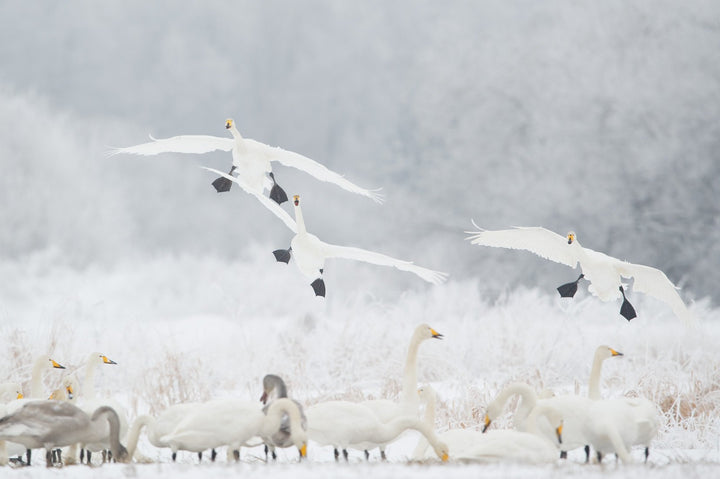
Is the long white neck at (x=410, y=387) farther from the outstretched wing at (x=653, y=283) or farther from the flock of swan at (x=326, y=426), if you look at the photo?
the outstretched wing at (x=653, y=283)

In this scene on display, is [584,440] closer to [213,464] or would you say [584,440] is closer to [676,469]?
[676,469]

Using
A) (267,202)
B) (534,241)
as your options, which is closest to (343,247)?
(267,202)

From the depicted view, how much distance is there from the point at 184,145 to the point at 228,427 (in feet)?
14.5

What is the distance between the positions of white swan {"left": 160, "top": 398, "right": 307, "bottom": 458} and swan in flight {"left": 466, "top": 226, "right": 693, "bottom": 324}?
333 centimetres

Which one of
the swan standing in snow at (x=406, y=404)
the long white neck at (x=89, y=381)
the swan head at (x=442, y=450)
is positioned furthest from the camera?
the long white neck at (x=89, y=381)

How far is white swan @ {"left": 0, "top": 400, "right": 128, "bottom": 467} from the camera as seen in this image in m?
5.09

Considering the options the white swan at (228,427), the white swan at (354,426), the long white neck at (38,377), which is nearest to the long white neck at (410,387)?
the white swan at (354,426)

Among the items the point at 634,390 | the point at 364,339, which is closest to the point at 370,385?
the point at 364,339

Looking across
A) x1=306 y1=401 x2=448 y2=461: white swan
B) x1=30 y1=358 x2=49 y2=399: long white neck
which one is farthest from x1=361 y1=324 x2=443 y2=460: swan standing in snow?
x1=30 y1=358 x2=49 y2=399: long white neck

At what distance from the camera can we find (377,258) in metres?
7.55

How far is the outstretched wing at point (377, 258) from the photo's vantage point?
7.17 m

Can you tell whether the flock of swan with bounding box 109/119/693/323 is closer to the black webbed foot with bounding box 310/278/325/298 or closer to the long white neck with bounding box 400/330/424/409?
the black webbed foot with bounding box 310/278/325/298

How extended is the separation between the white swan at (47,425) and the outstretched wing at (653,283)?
4855 mm

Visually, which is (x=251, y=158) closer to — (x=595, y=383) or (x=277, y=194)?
(x=277, y=194)
